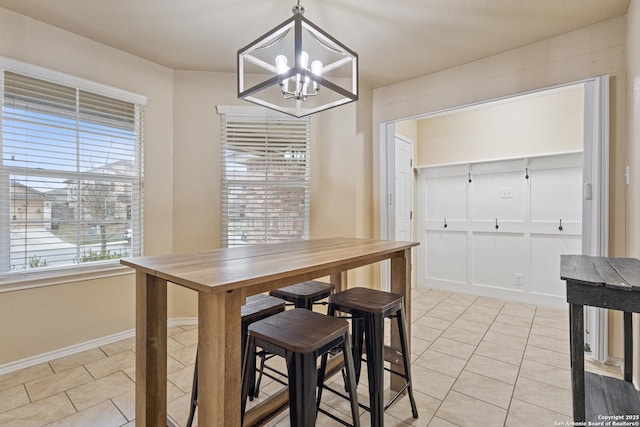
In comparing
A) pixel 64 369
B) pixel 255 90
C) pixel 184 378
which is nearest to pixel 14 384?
pixel 64 369

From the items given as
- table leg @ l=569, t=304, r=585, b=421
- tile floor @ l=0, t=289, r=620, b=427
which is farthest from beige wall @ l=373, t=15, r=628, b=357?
table leg @ l=569, t=304, r=585, b=421

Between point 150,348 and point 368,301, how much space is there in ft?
3.54

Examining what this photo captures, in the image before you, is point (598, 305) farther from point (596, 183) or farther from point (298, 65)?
point (596, 183)

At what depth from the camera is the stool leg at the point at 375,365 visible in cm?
151

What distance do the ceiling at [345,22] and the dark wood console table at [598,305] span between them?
75.2 inches

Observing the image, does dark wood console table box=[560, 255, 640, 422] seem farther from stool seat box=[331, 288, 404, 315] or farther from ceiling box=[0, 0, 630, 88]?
ceiling box=[0, 0, 630, 88]

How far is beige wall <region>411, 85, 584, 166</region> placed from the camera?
352cm

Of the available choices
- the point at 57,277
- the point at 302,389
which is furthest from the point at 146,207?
the point at 302,389

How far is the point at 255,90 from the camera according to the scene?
169 centimetres

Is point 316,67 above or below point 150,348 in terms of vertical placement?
above

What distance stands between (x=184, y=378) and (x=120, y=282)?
1208 mm

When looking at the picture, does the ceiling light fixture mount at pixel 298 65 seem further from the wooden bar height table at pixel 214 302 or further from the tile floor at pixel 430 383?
the tile floor at pixel 430 383

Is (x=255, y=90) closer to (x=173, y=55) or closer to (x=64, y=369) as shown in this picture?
(x=173, y=55)

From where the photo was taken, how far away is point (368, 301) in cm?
169
